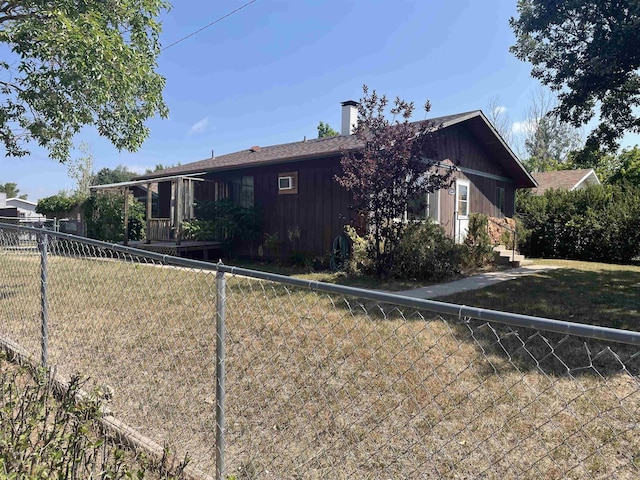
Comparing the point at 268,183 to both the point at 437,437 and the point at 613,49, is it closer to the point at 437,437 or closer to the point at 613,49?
the point at 613,49

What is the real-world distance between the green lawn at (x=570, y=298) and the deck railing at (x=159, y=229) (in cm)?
973

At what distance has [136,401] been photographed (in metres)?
3.54

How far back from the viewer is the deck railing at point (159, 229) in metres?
13.9

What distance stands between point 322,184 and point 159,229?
5.81 meters

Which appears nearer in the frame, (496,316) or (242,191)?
(496,316)

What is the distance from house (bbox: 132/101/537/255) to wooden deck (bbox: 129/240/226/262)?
26.7 inches

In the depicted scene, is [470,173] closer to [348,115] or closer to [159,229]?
[348,115]

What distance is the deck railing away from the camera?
45.4ft

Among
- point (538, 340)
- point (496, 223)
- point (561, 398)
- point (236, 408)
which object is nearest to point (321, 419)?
point (236, 408)

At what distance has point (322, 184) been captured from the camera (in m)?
11.8

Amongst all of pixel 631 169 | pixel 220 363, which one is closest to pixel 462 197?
pixel 220 363

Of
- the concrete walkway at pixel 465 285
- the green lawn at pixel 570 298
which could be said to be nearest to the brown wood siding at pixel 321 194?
the concrete walkway at pixel 465 285

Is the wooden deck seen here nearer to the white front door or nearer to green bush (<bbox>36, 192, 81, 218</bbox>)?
the white front door

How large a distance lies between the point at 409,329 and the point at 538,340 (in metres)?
1.40
